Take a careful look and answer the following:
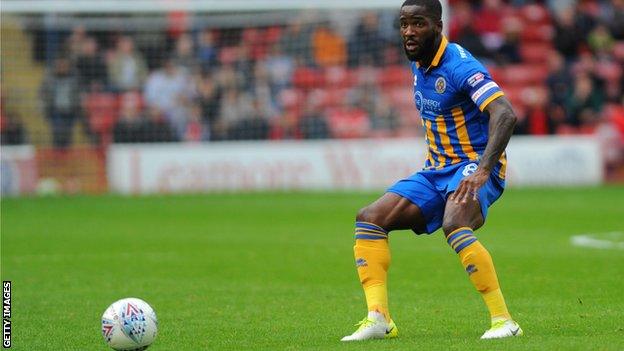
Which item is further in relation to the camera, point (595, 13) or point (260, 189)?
point (595, 13)

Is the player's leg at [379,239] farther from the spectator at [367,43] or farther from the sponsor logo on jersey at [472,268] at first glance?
the spectator at [367,43]

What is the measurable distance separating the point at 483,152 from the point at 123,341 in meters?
2.67

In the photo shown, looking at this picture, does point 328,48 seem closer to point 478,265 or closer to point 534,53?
point 534,53

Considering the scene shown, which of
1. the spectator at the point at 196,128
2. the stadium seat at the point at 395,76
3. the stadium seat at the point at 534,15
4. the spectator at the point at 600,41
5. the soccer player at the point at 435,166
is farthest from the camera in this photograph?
the stadium seat at the point at 534,15

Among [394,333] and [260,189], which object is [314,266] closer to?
[394,333]

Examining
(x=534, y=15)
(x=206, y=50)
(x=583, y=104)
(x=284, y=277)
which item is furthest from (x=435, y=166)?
(x=534, y=15)

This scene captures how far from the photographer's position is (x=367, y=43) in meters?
28.2

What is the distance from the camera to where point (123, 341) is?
23.9 ft

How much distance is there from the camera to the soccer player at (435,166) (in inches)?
311

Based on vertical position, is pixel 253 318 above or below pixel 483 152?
below

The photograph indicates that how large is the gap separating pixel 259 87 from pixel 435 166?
66.1 ft

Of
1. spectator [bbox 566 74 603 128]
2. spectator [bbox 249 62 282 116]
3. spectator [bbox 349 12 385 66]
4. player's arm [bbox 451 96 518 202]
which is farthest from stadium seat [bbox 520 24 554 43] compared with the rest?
player's arm [bbox 451 96 518 202]

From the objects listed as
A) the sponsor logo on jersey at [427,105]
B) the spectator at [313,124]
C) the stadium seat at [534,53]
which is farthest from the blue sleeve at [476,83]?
the stadium seat at [534,53]

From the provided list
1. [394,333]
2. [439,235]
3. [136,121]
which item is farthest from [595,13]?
[394,333]
